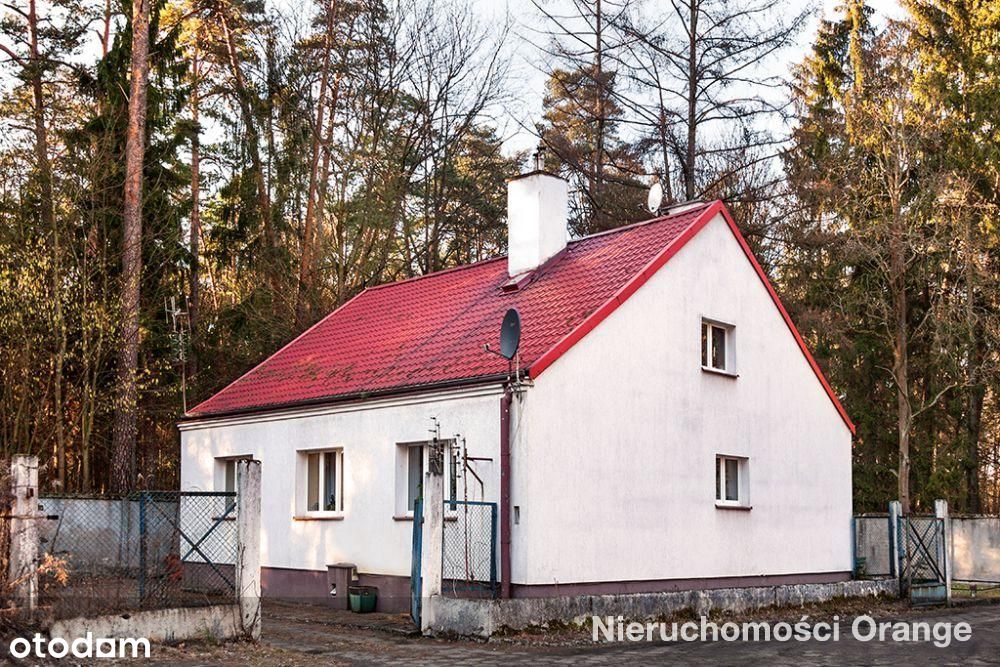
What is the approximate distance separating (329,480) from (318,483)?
0.29 m

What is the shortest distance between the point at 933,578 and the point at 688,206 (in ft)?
29.1

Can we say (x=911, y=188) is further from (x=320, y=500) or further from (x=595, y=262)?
(x=320, y=500)

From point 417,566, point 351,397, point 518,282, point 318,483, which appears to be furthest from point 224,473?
point 417,566

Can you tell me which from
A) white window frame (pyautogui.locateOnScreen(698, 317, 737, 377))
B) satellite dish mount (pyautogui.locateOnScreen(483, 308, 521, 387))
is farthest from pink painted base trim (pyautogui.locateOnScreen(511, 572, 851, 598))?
white window frame (pyautogui.locateOnScreen(698, 317, 737, 377))

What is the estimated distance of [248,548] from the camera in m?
13.3

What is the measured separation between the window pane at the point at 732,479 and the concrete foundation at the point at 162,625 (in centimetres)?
933

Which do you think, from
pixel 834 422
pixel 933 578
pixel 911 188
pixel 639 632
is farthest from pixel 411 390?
pixel 911 188

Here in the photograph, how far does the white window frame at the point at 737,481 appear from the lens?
18.9 m

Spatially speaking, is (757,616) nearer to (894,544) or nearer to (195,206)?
(894,544)

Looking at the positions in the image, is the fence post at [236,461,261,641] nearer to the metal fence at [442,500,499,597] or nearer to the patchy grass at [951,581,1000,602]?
the metal fence at [442,500,499,597]

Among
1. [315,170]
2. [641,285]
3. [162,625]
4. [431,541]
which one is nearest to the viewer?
[162,625]

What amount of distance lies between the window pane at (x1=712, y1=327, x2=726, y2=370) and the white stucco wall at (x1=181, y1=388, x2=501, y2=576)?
5077 mm

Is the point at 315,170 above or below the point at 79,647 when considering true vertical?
above

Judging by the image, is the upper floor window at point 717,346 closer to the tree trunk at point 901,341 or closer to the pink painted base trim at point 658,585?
the pink painted base trim at point 658,585
